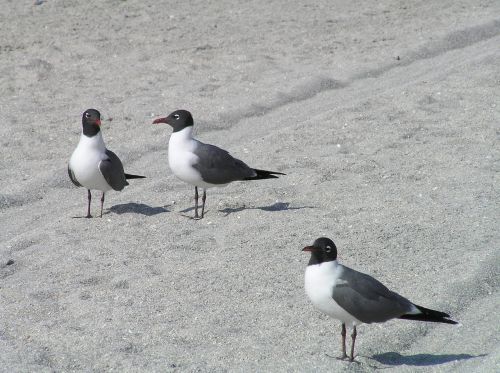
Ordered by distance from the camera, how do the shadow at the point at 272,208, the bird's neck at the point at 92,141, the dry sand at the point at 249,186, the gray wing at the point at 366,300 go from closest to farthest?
the gray wing at the point at 366,300 → the dry sand at the point at 249,186 → the bird's neck at the point at 92,141 → the shadow at the point at 272,208

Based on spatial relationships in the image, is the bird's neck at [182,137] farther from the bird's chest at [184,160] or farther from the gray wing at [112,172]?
the gray wing at [112,172]

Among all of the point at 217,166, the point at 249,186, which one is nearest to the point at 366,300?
the point at 217,166

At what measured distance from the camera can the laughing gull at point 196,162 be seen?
23.4 ft

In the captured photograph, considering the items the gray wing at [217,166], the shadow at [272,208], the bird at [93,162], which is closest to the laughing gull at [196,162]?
the gray wing at [217,166]

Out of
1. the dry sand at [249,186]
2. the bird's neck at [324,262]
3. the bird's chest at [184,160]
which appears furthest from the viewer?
the bird's chest at [184,160]

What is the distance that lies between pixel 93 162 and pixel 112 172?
0.17 meters

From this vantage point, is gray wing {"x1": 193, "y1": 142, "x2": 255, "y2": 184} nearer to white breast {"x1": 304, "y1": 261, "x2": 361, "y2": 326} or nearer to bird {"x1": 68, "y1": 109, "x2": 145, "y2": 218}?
bird {"x1": 68, "y1": 109, "x2": 145, "y2": 218}

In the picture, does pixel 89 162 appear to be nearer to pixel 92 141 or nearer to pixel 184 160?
pixel 92 141

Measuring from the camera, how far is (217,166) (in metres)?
7.18

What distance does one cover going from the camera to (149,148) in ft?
30.2

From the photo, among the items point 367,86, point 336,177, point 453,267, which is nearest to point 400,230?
point 453,267

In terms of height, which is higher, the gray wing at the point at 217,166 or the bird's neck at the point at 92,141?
the bird's neck at the point at 92,141

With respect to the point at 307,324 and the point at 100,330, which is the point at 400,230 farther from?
the point at 100,330

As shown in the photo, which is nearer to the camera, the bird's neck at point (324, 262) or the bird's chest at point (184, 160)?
the bird's neck at point (324, 262)
